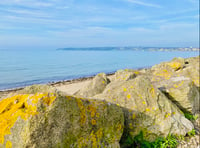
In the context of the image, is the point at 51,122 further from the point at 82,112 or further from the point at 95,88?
the point at 95,88

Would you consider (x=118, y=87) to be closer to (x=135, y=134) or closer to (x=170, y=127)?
(x=135, y=134)

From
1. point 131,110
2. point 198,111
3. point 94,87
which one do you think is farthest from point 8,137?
point 198,111

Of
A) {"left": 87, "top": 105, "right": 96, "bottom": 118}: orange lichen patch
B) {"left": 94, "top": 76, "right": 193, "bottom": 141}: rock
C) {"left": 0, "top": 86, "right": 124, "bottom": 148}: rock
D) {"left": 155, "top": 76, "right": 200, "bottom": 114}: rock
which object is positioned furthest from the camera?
{"left": 155, "top": 76, "right": 200, "bottom": 114}: rock

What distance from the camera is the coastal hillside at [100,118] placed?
3.52 m

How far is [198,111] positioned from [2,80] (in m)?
28.6

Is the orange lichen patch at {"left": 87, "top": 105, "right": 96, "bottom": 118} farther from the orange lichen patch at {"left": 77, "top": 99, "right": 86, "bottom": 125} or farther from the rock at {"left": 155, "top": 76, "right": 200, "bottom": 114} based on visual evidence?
the rock at {"left": 155, "top": 76, "right": 200, "bottom": 114}

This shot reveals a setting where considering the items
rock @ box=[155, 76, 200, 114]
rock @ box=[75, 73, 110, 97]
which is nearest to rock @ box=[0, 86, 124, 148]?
rock @ box=[155, 76, 200, 114]

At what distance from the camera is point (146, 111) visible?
20.0 ft

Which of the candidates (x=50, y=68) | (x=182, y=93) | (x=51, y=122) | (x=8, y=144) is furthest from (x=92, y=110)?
(x=50, y=68)

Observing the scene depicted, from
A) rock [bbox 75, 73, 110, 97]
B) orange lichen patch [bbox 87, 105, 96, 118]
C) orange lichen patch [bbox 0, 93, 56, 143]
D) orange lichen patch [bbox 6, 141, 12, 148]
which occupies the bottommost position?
rock [bbox 75, 73, 110, 97]

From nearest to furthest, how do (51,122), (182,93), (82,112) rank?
(51,122) < (82,112) < (182,93)

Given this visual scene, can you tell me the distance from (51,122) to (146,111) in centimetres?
352

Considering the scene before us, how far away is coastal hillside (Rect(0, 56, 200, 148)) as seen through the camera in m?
3.52

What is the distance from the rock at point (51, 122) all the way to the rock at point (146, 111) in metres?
1.59
